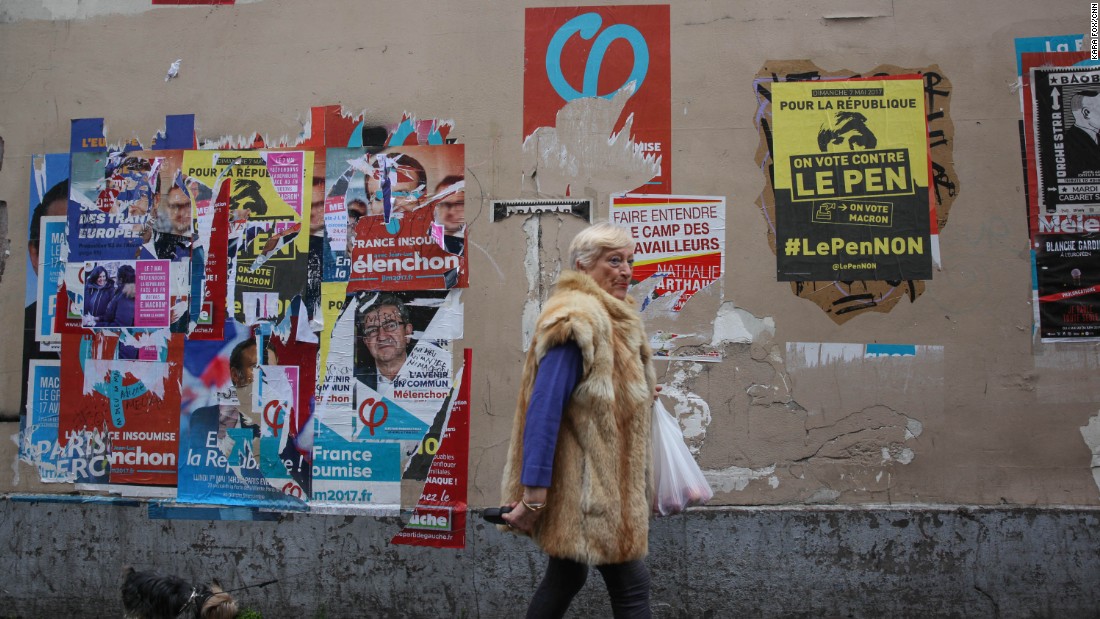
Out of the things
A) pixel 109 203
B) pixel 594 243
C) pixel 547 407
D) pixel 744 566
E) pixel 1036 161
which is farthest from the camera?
pixel 109 203

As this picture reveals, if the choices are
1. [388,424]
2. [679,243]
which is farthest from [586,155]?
[388,424]

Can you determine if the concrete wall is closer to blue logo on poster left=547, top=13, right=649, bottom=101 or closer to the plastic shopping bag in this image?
the plastic shopping bag

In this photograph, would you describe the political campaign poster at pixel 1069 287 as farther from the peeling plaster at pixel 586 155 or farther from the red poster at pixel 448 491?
the red poster at pixel 448 491

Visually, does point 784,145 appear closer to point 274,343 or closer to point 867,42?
point 867,42

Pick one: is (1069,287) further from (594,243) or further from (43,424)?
(43,424)

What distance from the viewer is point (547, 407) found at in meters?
2.63

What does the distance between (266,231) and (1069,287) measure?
4493mm

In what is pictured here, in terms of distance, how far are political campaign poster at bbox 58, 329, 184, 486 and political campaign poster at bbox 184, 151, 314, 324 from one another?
0.53 m

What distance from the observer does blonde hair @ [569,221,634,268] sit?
9.63ft

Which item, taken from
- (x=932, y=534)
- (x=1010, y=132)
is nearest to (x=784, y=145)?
(x=1010, y=132)

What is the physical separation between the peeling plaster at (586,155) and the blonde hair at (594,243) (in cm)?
153

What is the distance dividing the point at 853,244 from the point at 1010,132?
1.07 m

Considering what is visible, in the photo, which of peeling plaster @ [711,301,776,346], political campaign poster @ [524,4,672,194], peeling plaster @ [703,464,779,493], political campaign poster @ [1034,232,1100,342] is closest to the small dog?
peeling plaster @ [703,464,779,493]

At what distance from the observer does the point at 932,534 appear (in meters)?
4.17
